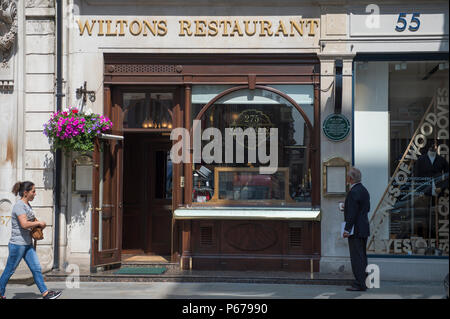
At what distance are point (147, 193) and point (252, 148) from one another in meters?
3.07

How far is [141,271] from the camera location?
10.3 m

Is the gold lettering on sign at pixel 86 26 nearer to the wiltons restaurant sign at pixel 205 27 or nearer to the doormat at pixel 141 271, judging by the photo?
the wiltons restaurant sign at pixel 205 27

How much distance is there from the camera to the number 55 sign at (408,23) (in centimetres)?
1038

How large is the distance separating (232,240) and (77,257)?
9.71ft

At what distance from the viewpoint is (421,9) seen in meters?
10.4

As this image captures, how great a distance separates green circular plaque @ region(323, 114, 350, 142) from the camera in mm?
→ 10438

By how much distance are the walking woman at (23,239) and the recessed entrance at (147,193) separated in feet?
14.4

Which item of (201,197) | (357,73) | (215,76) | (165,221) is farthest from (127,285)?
(357,73)

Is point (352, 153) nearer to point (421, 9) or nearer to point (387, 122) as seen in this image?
point (387, 122)

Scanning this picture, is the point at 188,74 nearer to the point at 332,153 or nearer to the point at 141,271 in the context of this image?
the point at 332,153

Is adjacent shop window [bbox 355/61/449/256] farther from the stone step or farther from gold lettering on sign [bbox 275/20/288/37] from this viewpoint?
gold lettering on sign [bbox 275/20/288/37]

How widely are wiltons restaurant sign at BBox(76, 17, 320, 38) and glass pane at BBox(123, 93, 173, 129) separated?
3.91 ft

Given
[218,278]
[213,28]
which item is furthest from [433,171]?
[213,28]

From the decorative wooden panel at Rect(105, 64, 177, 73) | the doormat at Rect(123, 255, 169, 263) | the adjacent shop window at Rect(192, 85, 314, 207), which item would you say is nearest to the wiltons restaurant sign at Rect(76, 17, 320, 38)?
the decorative wooden panel at Rect(105, 64, 177, 73)
